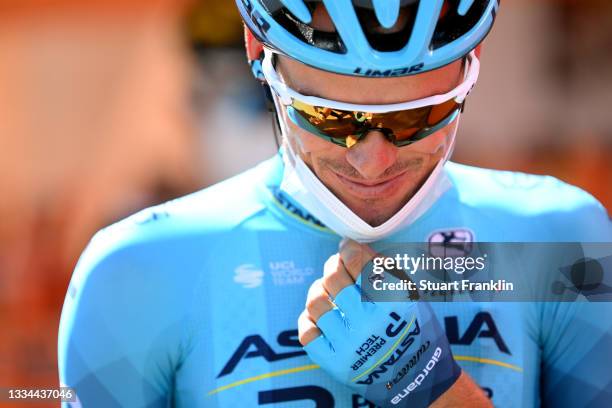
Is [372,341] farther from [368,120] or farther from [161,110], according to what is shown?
[161,110]

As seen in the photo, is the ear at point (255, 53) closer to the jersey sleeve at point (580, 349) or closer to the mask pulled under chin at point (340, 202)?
the mask pulled under chin at point (340, 202)

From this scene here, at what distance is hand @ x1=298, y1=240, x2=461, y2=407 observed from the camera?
2041 millimetres

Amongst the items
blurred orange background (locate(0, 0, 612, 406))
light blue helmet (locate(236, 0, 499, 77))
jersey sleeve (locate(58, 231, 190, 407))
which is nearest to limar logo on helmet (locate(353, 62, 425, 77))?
light blue helmet (locate(236, 0, 499, 77))

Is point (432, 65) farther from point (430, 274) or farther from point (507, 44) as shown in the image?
point (507, 44)

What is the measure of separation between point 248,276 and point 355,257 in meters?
0.37

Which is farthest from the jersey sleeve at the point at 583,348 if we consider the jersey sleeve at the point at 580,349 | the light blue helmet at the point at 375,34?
the light blue helmet at the point at 375,34

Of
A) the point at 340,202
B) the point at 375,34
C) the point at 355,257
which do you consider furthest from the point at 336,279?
the point at 375,34

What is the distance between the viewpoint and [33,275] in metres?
7.65

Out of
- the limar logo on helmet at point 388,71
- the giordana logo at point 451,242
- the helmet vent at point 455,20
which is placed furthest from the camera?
the giordana logo at point 451,242

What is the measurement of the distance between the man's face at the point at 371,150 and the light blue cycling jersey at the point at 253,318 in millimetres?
232

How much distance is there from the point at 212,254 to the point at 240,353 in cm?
28

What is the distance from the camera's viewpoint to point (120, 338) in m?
2.25

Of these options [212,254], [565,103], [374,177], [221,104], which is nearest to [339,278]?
[374,177]

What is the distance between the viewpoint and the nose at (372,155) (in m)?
2.07
